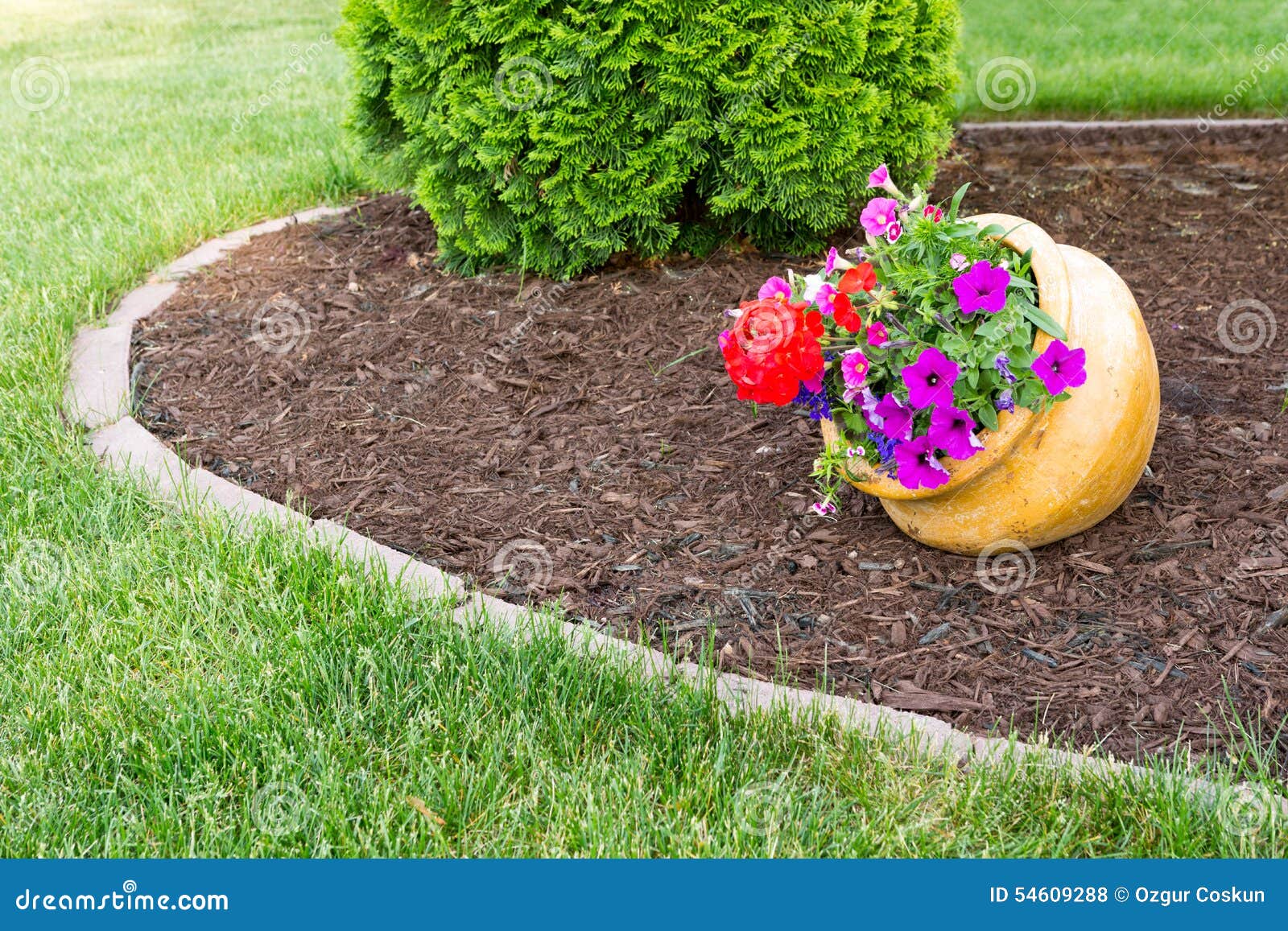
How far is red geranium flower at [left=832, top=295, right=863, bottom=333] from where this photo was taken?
109 inches

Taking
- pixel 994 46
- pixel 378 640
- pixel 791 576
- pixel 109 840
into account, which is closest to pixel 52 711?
pixel 109 840

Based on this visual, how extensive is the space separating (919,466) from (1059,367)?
411mm

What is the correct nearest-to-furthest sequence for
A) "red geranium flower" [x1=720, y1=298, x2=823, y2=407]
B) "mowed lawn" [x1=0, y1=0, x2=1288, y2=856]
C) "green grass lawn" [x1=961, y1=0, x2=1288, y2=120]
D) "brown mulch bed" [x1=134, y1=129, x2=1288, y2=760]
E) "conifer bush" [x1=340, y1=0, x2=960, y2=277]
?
"mowed lawn" [x1=0, y1=0, x2=1288, y2=856] < "red geranium flower" [x1=720, y1=298, x2=823, y2=407] < "brown mulch bed" [x1=134, y1=129, x2=1288, y2=760] < "conifer bush" [x1=340, y1=0, x2=960, y2=277] < "green grass lawn" [x1=961, y1=0, x2=1288, y2=120]

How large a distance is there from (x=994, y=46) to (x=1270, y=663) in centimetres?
760

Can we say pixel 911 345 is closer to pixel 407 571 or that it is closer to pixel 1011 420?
pixel 1011 420

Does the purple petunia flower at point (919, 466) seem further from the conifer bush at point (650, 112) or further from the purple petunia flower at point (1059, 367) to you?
the conifer bush at point (650, 112)

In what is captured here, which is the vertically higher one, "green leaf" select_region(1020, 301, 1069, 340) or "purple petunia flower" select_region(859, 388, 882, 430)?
"green leaf" select_region(1020, 301, 1069, 340)

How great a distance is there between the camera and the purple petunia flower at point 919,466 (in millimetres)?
2857

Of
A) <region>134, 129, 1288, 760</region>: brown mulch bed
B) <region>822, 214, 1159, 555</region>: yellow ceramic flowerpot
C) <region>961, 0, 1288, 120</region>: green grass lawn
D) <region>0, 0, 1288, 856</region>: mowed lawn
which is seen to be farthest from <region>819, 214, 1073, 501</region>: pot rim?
<region>961, 0, 1288, 120</region>: green grass lawn

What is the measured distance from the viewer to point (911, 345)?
285 cm

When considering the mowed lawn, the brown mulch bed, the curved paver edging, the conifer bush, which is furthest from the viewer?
the conifer bush

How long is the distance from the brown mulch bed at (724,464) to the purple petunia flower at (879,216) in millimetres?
906

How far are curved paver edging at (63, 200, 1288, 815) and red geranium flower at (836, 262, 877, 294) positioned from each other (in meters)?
0.99

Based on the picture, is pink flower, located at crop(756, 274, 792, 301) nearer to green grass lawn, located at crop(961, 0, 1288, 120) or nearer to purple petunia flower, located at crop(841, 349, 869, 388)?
purple petunia flower, located at crop(841, 349, 869, 388)
